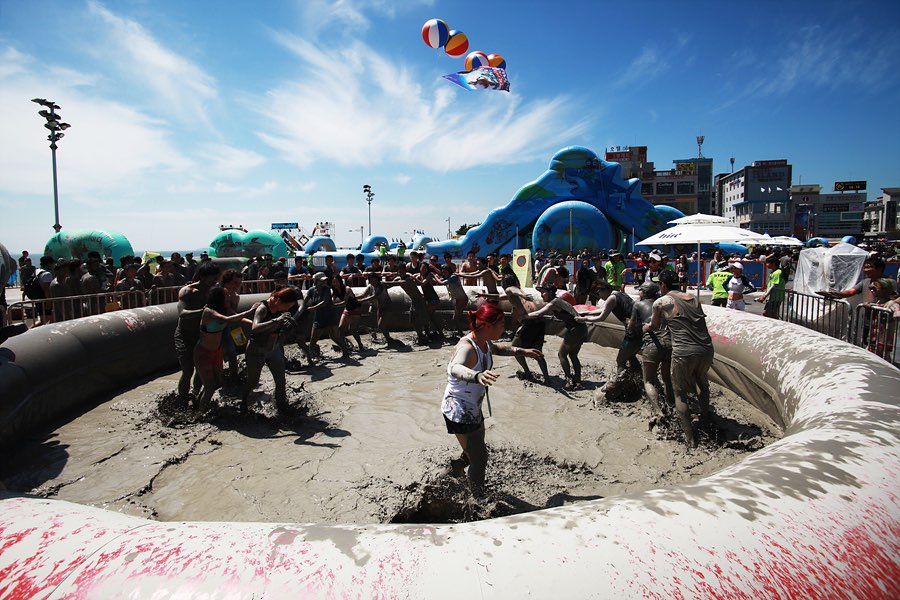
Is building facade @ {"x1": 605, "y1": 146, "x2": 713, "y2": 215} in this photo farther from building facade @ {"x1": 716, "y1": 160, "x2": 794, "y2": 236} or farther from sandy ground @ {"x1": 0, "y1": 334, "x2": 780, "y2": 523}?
sandy ground @ {"x1": 0, "y1": 334, "x2": 780, "y2": 523}

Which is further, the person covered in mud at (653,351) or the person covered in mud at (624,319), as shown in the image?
the person covered in mud at (624,319)

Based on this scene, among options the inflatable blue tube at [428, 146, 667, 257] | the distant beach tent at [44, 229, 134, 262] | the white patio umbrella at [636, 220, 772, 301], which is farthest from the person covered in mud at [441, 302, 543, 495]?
the inflatable blue tube at [428, 146, 667, 257]

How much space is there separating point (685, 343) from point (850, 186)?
101548 millimetres

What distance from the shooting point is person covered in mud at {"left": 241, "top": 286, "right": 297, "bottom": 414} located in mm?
5000

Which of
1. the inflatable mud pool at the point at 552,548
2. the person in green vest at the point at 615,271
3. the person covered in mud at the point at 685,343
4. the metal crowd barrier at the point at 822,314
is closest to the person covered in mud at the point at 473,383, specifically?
the inflatable mud pool at the point at 552,548

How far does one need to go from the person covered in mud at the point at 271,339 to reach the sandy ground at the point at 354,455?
0.39 m

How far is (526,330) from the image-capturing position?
22.3ft

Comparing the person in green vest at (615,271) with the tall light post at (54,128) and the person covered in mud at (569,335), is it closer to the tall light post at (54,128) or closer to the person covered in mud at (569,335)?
the person covered in mud at (569,335)

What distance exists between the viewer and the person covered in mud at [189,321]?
5652 mm

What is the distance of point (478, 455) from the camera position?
11.4 ft

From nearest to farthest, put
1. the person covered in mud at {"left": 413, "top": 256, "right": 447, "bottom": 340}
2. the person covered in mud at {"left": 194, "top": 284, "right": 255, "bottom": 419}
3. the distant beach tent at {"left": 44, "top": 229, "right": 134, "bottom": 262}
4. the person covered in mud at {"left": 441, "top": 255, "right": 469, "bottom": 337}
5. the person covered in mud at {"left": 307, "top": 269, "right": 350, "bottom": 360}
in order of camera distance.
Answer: the person covered in mud at {"left": 194, "top": 284, "right": 255, "bottom": 419}
the person covered in mud at {"left": 307, "top": 269, "right": 350, "bottom": 360}
the person covered in mud at {"left": 441, "top": 255, "right": 469, "bottom": 337}
the person covered in mud at {"left": 413, "top": 256, "right": 447, "bottom": 340}
the distant beach tent at {"left": 44, "top": 229, "right": 134, "bottom": 262}

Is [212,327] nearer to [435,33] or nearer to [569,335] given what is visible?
[569,335]

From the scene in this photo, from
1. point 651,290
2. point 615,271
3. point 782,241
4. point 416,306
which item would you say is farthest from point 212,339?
point 782,241

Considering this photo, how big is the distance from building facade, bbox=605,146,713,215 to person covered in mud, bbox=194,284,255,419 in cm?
7895
